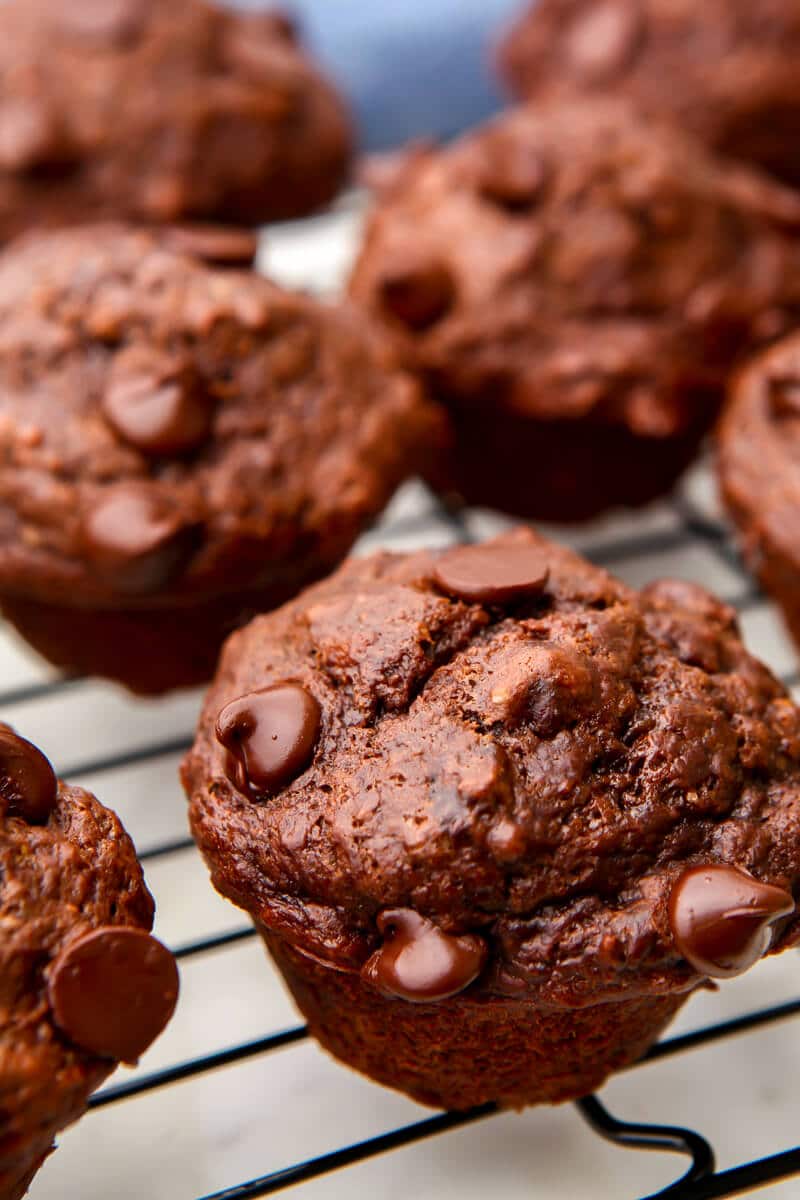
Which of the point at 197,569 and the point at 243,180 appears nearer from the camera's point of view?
the point at 197,569

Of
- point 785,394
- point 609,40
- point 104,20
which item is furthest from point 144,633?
point 609,40

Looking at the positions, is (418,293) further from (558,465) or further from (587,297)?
(558,465)

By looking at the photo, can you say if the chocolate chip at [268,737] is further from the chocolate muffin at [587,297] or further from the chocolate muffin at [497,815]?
the chocolate muffin at [587,297]

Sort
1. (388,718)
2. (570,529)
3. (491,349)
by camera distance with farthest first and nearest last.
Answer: (570,529) → (491,349) → (388,718)

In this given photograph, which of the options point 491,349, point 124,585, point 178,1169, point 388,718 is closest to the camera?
point 388,718

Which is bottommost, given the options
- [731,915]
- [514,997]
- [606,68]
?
[514,997]

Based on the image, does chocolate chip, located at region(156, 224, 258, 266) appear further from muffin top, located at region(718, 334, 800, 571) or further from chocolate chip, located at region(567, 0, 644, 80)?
chocolate chip, located at region(567, 0, 644, 80)

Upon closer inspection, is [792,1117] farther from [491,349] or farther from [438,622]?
[491,349]

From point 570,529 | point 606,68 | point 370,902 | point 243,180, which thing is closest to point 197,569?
point 370,902
